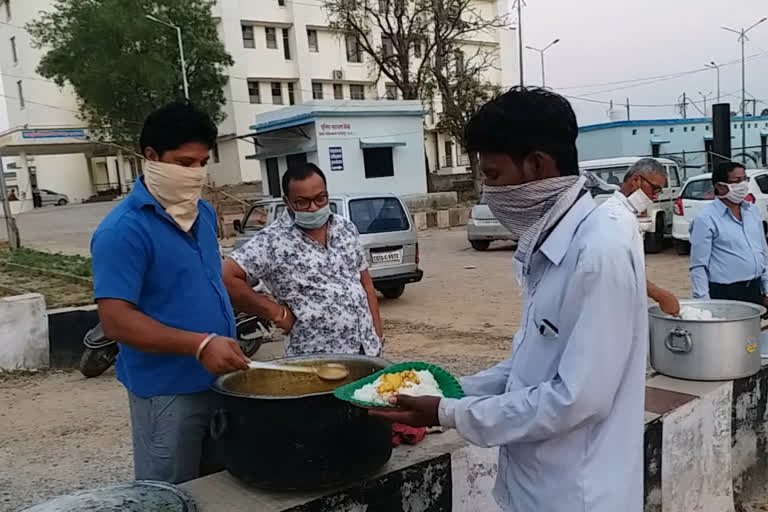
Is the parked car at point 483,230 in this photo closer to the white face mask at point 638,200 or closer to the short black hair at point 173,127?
the white face mask at point 638,200

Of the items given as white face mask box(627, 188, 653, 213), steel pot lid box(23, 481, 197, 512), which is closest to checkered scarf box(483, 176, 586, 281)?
steel pot lid box(23, 481, 197, 512)

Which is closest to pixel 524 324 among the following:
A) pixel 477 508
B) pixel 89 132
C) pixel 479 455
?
pixel 479 455

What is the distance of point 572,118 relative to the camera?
4.64 feet

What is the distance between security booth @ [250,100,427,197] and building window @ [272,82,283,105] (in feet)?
44.1

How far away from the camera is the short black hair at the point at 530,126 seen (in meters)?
1.39

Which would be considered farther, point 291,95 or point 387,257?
point 291,95

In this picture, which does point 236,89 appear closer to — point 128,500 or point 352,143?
point 352,143

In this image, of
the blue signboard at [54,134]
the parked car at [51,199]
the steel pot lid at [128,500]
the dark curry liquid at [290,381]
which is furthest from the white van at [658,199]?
the parked car at [51,199]

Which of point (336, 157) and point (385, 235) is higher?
point (336, 157)

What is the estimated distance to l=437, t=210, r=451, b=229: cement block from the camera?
22031 mm

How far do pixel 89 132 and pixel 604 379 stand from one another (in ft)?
133

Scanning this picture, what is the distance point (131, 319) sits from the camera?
1.85 metres

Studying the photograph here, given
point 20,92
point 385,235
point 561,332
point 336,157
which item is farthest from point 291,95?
point 561,332

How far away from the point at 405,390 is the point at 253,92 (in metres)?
39.9
